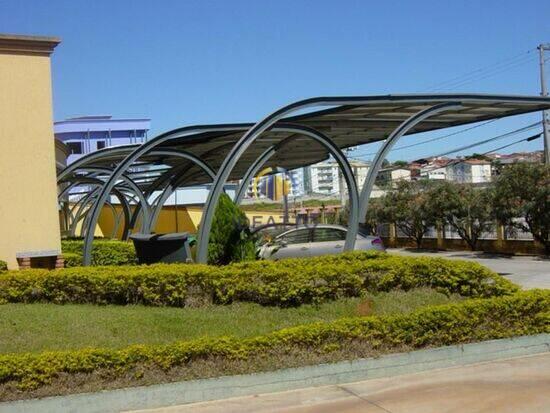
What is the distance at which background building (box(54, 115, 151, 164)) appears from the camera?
2721 inches

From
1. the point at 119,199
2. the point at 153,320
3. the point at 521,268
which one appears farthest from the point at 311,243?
the point at 119,199

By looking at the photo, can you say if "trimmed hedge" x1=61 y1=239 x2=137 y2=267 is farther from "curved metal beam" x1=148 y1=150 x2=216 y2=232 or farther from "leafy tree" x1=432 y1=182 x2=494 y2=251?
"leafy tree" x1=432 y1=182 x2=494 y2=251

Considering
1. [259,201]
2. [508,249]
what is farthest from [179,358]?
[259,201]

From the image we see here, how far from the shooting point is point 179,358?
21.7 ft

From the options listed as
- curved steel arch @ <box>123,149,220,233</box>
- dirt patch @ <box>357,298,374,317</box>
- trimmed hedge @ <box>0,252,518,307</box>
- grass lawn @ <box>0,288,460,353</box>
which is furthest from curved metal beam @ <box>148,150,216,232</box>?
dirt patch @ <box>357,298,374,317</box>

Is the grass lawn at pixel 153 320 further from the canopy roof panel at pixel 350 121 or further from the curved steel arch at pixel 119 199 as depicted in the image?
the curved steel arch at pixel 119 199

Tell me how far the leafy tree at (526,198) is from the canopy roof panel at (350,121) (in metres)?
7.33

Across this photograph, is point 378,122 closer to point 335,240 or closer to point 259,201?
point 335,240

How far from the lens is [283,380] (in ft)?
22.3

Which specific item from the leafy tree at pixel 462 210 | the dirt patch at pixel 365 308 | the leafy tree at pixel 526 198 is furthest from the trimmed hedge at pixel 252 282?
the leafy tree at pixel 462 210

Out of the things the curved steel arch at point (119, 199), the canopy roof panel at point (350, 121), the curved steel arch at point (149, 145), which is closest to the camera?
the canopy roof panel at point (350, 121)

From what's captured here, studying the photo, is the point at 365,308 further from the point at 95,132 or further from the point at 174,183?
the point at 95,132

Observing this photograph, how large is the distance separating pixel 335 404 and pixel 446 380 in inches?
54.9

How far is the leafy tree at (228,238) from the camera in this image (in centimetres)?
1265
